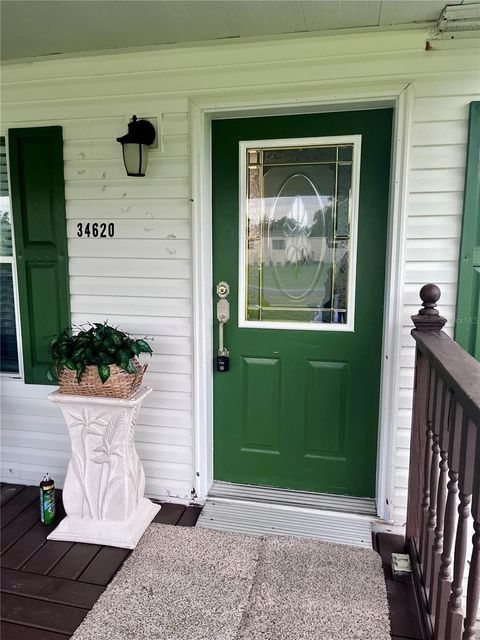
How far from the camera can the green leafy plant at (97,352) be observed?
2.01 meters

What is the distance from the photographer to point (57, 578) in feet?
6.30

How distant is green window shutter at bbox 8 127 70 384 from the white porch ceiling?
0.49 m

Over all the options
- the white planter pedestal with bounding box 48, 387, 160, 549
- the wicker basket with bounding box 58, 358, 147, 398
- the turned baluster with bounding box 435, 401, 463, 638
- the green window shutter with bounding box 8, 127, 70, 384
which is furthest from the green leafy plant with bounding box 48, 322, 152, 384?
the turned baluster with bounding box 435, 401, 463, 638

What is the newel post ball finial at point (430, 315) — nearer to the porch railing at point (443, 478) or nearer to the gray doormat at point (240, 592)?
the porch railing at point (443, 478)

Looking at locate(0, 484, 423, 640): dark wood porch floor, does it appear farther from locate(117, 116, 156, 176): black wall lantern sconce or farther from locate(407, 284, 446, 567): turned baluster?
locate(117, 116, 156, 176): black wall lantern sconce

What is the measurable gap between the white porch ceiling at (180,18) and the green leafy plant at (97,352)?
4.43ft

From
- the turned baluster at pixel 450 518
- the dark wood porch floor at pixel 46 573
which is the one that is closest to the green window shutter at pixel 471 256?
the turned baluster at pixel 450 518

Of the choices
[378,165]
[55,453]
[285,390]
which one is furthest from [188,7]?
[55,453]

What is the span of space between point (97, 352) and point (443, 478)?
4.86ft

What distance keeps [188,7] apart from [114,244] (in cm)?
113

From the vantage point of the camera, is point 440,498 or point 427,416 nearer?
point 440,498

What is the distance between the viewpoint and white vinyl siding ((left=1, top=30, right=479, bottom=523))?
2.00m

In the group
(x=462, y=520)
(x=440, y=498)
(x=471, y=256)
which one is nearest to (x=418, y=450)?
(x=440, y=498)

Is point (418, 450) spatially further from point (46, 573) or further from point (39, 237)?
point (39, 237)
